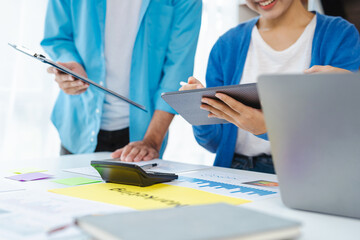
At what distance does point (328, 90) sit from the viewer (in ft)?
1.49

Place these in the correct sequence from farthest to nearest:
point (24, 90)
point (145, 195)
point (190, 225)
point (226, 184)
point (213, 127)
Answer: point (24, 90), point (213, 127), point (226, 184), point (145, 195), point (190, 225)

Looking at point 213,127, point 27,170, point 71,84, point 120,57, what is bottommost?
point 27,170

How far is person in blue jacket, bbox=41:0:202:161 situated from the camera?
1353 mm

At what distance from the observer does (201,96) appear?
2.71ft

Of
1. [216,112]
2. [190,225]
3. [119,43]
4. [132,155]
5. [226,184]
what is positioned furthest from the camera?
[119,43]

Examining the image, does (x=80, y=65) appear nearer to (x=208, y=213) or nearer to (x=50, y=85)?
(x=50, y=85)

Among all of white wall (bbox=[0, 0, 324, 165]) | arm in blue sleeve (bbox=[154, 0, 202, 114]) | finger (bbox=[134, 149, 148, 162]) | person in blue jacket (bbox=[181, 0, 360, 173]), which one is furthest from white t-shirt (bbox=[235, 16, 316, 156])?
white wall (bbox=[0, 0, 324, 165])

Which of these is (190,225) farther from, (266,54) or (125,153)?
(266,54)

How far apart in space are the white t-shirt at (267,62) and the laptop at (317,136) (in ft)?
2.21

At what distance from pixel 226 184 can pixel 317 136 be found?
309 mm

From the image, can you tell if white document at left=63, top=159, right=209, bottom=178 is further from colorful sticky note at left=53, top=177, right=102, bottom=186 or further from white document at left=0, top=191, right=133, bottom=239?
white document at left=0, top=191, right=133, bottom=239

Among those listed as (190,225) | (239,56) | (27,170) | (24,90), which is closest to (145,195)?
(190,225)

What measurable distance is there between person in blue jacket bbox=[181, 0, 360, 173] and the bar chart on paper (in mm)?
281

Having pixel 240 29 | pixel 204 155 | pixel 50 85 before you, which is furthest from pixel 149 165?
pixel 204 155
